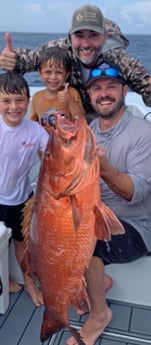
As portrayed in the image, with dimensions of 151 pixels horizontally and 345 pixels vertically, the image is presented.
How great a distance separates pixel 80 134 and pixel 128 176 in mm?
672

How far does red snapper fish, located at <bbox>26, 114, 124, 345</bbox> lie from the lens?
1539 mm

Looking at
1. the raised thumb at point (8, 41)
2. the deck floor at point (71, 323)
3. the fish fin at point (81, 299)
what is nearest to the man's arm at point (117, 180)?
the fish fin at point (81, 299)

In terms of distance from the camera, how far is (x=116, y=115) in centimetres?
247

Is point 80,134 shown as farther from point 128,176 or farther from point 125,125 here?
point 125,125

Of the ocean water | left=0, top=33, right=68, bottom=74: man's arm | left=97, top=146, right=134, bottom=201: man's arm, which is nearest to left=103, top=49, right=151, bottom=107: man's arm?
left=0, top=33, right=68, bottom=74: man's arm

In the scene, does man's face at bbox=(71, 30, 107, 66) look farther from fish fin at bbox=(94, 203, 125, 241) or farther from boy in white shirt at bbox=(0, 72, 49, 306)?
fish fin at bbox=(94, 203, 125, 241)

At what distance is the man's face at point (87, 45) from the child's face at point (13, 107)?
2.78ft

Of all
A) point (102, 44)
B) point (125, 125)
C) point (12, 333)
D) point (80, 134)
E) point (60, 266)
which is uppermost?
point (102, 44)

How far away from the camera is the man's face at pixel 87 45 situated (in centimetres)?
317

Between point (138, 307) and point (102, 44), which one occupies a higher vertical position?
point (102, 44)

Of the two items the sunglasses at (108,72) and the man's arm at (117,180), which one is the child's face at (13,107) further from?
the man's arm at (117,180)

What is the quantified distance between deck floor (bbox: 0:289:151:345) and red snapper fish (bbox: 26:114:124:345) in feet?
1.73

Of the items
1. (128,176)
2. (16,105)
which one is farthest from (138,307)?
(16,105)

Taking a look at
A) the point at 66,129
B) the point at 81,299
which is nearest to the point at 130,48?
the point at 81,299
